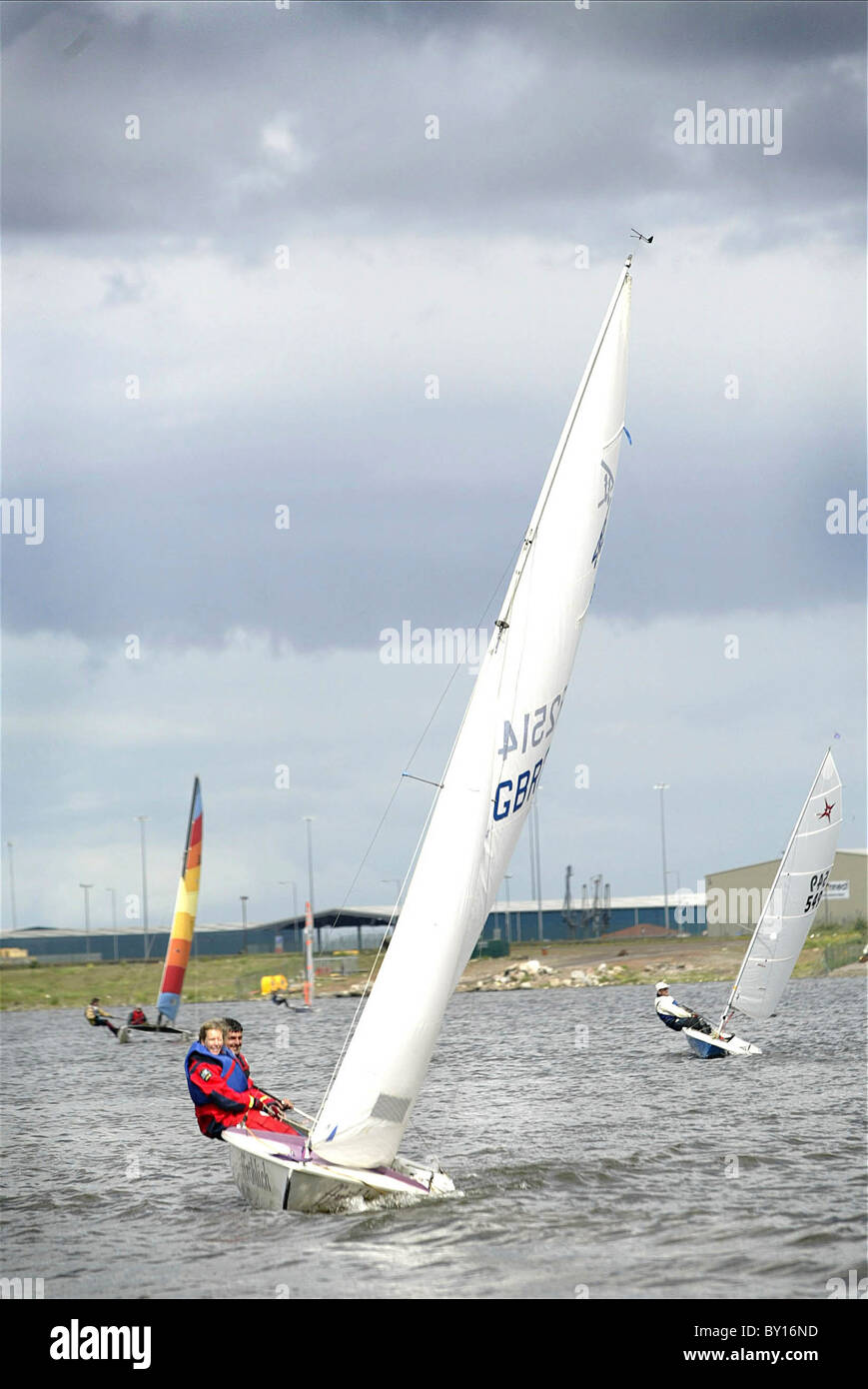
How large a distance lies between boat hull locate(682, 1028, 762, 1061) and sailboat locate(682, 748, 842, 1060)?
30.5 inches

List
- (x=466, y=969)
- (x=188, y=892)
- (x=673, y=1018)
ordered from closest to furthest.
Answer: (x=673, y=1018) < (x=188, y=892) < (x=466, y=969)

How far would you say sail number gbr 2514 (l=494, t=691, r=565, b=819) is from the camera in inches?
579

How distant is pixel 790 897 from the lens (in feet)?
115

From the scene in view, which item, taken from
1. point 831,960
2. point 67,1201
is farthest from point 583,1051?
point 831,960

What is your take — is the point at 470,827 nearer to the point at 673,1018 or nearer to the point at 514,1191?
the point at 514,1191

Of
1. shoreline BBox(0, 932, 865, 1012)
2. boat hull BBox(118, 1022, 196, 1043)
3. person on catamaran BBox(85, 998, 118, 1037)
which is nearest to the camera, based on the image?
boat hull BBox(118, 1022, 196, 1043)

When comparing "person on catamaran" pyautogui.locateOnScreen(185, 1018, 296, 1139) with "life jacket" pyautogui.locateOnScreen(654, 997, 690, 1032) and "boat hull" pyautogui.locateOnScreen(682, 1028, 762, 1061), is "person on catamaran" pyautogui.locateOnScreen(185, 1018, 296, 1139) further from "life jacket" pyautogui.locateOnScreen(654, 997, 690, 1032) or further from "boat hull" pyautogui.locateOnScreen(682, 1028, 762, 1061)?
"life jacket" pyautogui.locateOnScreen(654, 997, 690, 1032)

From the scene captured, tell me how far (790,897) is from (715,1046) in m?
4.26

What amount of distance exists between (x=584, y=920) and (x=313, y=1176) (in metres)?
111

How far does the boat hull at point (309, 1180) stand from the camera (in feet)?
47.2

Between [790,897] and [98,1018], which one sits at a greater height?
[790,897]

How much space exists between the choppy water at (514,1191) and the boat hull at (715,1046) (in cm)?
49
